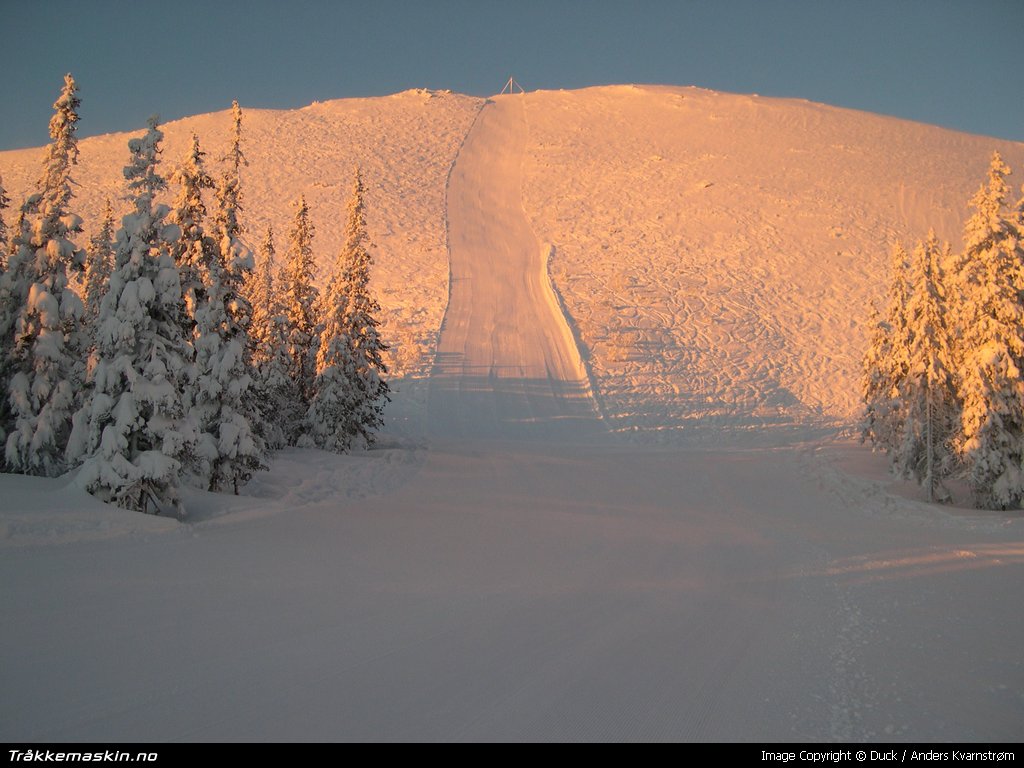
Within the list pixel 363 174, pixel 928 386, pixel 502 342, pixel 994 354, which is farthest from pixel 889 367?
pixel 363 174

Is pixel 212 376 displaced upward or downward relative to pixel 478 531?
upward

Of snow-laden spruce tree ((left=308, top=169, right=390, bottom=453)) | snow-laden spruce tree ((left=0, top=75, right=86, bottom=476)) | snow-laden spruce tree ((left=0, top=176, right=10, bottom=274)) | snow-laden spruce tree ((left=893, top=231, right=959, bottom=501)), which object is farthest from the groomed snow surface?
snow-laden spruce tree ((left=0, top=176, right=10, bottom=274))

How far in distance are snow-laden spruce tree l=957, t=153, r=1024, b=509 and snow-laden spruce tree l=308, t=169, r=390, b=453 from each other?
937 inches

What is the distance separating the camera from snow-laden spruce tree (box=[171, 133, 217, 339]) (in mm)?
17625

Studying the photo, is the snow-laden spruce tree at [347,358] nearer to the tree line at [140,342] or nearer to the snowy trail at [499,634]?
the tree line at [140,342]

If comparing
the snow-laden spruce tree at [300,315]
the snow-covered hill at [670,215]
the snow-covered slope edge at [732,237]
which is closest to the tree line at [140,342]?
the snow-laden spruce tree at [300,315]

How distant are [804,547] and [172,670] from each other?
49.0 ft

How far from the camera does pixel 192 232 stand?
1791cm

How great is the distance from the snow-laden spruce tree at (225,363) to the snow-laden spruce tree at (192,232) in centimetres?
29

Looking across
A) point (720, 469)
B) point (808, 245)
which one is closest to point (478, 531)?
point (720, 469)

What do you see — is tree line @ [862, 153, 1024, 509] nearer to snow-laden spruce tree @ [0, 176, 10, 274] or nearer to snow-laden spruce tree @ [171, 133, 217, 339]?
snow-laden spruce tree @ [171, 133, 217, 339]

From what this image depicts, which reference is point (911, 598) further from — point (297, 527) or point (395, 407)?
point (395, 407)

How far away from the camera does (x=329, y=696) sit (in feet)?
20.9

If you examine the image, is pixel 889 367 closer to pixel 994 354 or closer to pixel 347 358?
pixel 994 354
